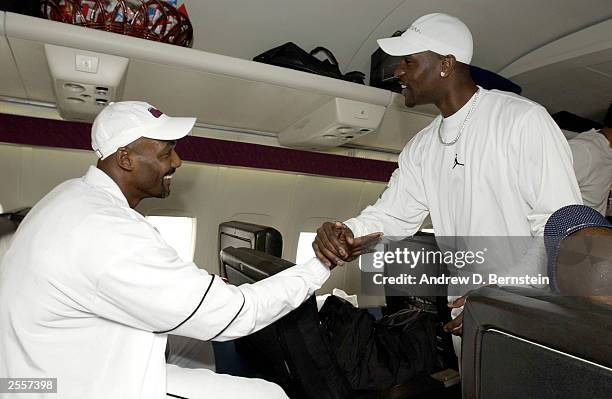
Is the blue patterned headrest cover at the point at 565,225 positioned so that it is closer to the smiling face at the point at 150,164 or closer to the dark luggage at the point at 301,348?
the dark luggage at the point at 301,348

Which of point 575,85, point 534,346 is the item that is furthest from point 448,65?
point 575,85

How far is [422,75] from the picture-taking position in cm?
223

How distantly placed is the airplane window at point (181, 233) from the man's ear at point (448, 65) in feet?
9.39

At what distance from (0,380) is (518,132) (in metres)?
2.17

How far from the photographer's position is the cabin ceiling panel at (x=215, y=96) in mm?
2631

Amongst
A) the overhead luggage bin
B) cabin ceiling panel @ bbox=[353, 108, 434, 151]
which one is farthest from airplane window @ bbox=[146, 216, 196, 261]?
cabin ceiling panel @ bbox=[353, 108, 434, 151]

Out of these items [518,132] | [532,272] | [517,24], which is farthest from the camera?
[517,24]

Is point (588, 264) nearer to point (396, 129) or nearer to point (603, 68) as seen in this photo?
point (396, 129)

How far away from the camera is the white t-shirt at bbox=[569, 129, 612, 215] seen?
326 centimetres

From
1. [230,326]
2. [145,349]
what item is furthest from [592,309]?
[145,349]

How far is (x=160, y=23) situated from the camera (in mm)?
2350

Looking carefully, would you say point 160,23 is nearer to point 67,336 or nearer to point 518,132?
point 67,336

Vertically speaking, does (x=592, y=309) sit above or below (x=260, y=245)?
above

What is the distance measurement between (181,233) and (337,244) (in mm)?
2656
